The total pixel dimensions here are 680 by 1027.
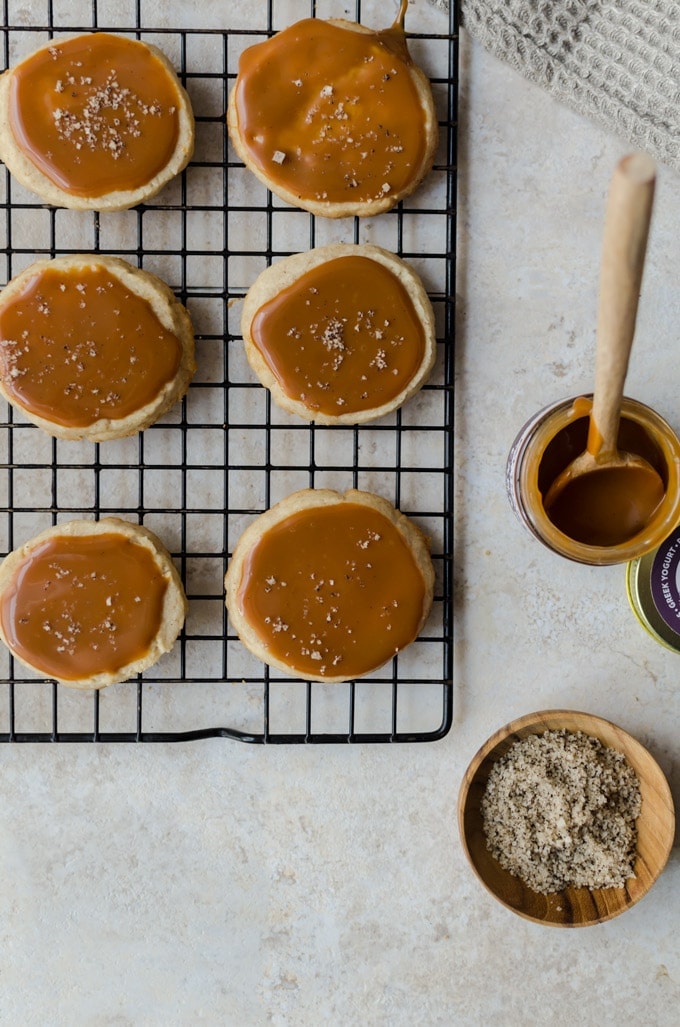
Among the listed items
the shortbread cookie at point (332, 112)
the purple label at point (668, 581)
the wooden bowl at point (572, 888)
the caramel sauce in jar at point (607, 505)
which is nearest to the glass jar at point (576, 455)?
the caramel sauce in jar at point (607, 505)

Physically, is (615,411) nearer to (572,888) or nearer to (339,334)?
(339,334)

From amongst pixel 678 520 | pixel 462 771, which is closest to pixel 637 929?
pixel 462 771

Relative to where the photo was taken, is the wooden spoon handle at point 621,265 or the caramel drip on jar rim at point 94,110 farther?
the caramel drip on jar rim at point 94,110

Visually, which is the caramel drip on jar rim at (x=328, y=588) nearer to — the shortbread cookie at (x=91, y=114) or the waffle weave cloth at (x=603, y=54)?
the shortbread cookie at (x=91, y=114)

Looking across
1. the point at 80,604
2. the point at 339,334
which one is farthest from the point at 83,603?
the point at 339,334

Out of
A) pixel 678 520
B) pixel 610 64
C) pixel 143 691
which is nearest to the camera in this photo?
pixel 678 520

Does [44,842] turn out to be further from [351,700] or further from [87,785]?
[351,700]

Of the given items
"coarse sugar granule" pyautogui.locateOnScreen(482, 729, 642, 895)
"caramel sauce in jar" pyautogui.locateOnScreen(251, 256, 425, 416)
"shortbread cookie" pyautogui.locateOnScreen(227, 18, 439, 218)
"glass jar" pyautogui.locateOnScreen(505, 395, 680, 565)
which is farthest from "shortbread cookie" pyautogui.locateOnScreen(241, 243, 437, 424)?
"coarse sugar granule" pyautogui.locateOnScreen(482, 729, 642, 895)
